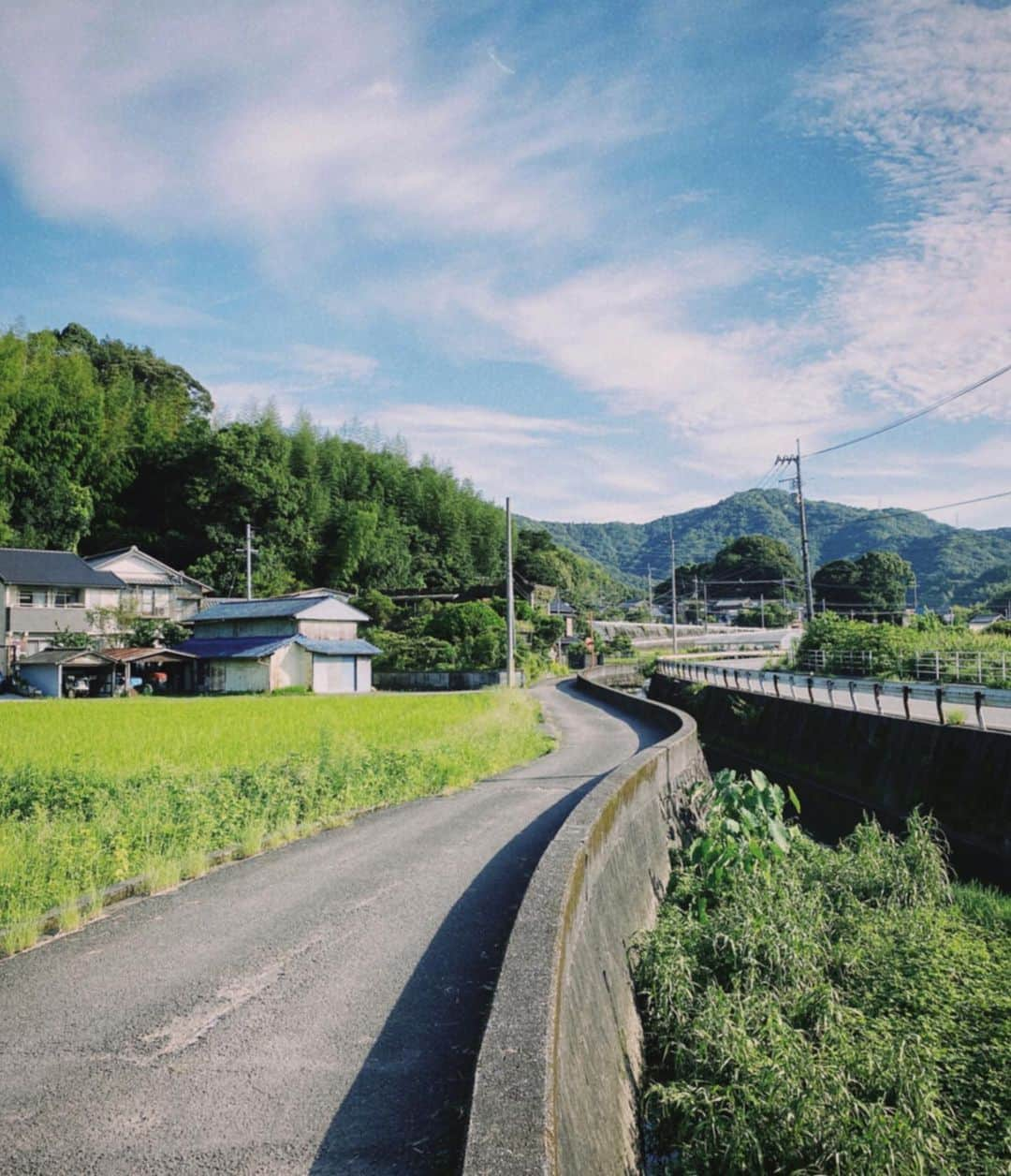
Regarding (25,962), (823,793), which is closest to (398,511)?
(823,793)

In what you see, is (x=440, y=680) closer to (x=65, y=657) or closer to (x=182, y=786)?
(x=65, y=657)

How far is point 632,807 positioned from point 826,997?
2.84 meters

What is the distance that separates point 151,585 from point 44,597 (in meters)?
7.41

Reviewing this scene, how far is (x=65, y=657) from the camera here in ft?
128

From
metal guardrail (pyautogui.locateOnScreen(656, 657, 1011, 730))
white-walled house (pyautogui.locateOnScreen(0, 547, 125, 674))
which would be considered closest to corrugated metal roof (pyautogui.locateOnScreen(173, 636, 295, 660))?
white-walled house (pyautogui.locateOnScreen(0, 547, 125, 674))

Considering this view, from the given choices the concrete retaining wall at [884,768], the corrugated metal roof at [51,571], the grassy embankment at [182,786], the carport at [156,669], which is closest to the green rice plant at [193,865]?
the grassy embankment at [182,786]

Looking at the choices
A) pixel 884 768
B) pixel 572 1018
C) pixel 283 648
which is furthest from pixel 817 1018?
pixel 283 648

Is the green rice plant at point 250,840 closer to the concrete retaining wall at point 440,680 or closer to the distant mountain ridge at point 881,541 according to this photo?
the concrete retaining wall at point 440,680

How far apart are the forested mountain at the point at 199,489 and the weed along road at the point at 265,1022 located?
48117mm

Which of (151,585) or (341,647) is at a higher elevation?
(151,585)

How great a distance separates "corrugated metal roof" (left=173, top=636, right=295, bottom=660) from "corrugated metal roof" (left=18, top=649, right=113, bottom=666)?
439 centimetres

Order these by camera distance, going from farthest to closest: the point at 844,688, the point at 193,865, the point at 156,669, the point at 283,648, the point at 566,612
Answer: the point at 566,612 → the point at 156,669 → the point at 283,648 → the point at 844,688 → the point at 193,865

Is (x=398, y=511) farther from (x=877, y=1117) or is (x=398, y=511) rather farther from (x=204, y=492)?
(x=877, y=1117)

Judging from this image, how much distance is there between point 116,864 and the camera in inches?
284
